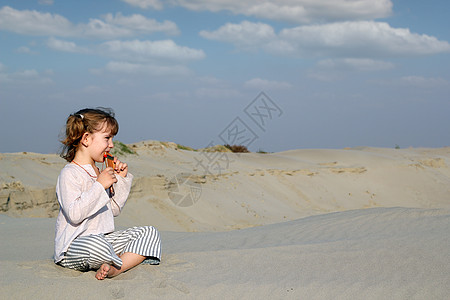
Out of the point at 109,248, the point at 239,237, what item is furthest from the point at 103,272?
the point at 239,237

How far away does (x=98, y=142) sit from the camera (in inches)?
144

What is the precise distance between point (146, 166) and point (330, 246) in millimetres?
7793

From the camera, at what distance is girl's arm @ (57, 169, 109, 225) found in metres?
3.30

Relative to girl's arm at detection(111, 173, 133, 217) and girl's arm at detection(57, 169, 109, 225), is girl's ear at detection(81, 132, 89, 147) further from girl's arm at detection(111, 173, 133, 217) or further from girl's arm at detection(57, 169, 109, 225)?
girl's arm at detection(111, 173, 133, 217)

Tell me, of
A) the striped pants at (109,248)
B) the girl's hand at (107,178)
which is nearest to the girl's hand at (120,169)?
the girl's hand at (107,178)

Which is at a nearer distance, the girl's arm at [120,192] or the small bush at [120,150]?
the girl's arm at [120,192]

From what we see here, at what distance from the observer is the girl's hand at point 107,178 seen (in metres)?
3.41

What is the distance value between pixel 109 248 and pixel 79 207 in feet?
1.17

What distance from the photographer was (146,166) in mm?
11609

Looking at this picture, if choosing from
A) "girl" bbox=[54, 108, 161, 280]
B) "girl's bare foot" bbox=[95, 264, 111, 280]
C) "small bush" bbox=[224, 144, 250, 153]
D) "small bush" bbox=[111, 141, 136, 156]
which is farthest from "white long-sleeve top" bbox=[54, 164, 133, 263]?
"small bush" bbox=[224, 144, 250, 153]

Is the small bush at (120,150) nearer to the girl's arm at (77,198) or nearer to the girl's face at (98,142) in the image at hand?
the girl's face at (98,142)

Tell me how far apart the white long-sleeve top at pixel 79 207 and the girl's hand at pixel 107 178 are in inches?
1.4

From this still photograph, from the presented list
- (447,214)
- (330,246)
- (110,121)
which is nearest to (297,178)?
(447,214)

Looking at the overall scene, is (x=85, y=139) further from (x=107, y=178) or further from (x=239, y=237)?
(x=239, y=237)
